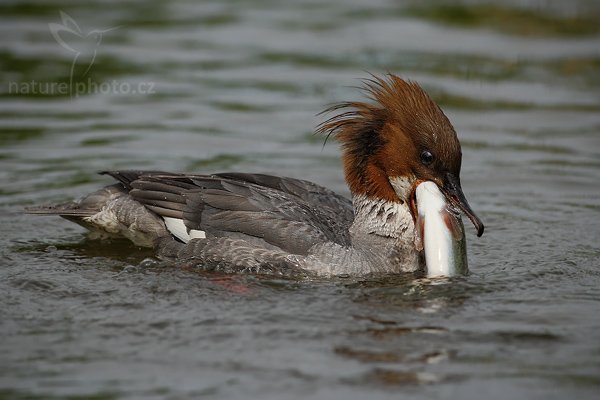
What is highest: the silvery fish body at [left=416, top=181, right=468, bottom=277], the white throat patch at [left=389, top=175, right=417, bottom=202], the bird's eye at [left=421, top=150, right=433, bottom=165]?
the bird's eye at [left=421, top=150, right=433, bottom=165]

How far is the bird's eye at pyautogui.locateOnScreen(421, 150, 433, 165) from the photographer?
7.56 m

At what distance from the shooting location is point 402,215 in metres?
7.96

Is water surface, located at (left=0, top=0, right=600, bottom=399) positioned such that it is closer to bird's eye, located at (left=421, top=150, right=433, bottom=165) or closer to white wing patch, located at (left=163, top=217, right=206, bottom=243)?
white wing patch, located at (left=163, top=217, right=206, bottom=243)

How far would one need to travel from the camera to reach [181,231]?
26.8 feet

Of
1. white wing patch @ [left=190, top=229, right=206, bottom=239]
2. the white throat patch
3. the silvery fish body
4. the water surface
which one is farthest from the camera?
white wing patch @ [left=190, top=229, right=206, bottom=239]

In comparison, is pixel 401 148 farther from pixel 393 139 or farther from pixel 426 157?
pixel 426 157

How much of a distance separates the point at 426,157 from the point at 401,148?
0.74ft

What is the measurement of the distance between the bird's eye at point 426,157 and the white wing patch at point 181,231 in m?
1.82

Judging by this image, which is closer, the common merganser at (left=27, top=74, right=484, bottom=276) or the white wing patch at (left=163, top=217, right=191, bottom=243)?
the common merganser at (left=27, top=74, right=484, bottom=276)

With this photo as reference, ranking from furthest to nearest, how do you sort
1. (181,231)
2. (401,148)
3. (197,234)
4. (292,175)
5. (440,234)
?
1. (292,175)
2. (181,231)
3. (197,234)
4. (401,148)
5. (440,234)

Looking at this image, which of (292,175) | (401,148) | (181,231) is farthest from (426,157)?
(292,175)

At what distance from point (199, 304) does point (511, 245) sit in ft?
9.68

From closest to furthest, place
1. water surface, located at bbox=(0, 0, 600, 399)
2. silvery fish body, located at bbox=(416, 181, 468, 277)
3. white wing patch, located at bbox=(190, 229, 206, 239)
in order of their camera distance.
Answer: water surface, located at bbox=(0, 0, 600, 399), silvery fish body, located at bbox=(416, 181, 468, 277), white wing patch, located at bbox=(190, 229, 206, 239)

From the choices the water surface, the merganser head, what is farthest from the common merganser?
the water surface
